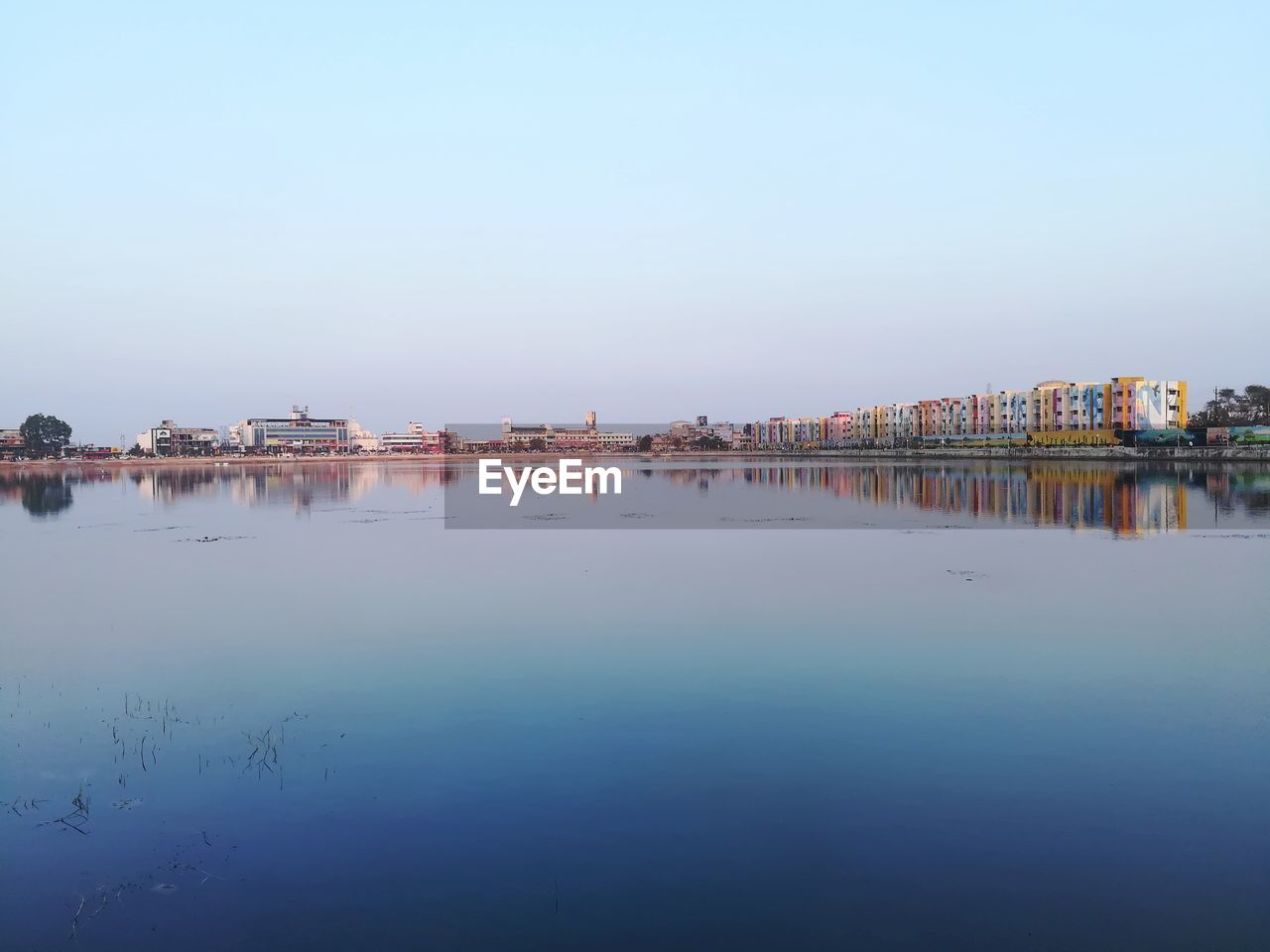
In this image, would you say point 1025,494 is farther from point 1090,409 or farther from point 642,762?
point 1090,409

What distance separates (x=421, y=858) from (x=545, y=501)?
5855 cm

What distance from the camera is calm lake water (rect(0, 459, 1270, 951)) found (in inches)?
307

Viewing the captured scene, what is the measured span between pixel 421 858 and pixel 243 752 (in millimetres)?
4570

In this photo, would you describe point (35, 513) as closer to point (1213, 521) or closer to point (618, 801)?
point (618, 801)

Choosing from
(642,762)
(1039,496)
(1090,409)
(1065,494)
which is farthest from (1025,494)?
(1090,409)

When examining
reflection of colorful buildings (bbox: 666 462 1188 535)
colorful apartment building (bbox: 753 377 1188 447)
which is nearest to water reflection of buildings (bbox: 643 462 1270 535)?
reflection of colorful buildings (bbox: 666 462 1188 535)

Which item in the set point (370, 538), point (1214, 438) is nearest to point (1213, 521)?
point (370, 538)

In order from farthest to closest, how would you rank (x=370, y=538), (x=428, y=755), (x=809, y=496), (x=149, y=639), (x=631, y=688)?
(x=809, y=496) < (x=370, y=538) < (x=149, y=639) < (x=631, y=688) < (x=428, y=755)

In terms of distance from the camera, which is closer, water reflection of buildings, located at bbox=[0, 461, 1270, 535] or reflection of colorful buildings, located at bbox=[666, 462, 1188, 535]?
reflection of colorful buildings, located at bbox=[666, 462, 1188, 535]

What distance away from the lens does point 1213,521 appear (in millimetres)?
42188

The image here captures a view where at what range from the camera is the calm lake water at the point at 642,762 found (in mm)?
7805

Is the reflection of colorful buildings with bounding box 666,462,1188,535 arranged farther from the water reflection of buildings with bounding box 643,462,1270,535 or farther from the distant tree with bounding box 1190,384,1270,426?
the distant tree with bounding box 1190,384,1270,426

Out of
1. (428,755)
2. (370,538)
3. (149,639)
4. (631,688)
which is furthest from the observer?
(370,538)

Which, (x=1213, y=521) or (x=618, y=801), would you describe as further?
(x=1213, y=521)
